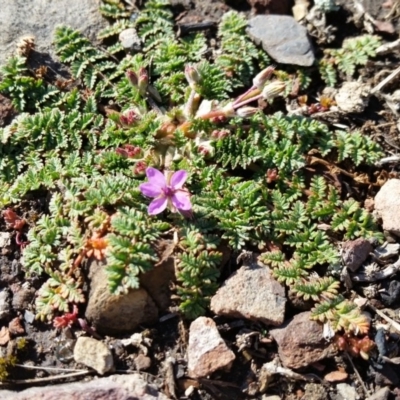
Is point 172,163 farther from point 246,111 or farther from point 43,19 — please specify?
point 43,19

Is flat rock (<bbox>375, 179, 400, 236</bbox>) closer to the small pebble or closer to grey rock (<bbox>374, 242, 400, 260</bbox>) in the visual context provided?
grey rock (<bbox>374, 242, 400, 260</bbox>)

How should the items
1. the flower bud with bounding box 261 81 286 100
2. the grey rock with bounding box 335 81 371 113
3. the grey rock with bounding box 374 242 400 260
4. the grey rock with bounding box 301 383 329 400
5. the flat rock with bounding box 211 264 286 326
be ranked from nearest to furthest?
the grey rock with bounding box 301 383 329 400
the flat rock with bounding box 211 264 286 326
the grey rock with bounding box 374 242 400 260
the flower bud with bounding box 261 81 286 100
the grey rock with bounding box 335 81 371 113

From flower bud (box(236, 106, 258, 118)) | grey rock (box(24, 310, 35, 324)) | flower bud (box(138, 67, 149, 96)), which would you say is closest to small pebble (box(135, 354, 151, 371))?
grey rock (box(24, 310, 35, 324))

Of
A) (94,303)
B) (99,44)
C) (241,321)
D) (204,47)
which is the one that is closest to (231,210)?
(241,321)

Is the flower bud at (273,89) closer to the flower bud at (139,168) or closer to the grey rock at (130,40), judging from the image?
the flower bud at (139,168)

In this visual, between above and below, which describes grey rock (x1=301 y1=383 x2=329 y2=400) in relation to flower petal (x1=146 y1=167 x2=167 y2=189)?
below

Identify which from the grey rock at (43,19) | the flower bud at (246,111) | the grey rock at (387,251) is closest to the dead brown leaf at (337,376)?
the grey rock at (387,251)

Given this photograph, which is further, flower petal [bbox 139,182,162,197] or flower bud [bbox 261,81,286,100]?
flower bud [bbox 261,81,286,100]
